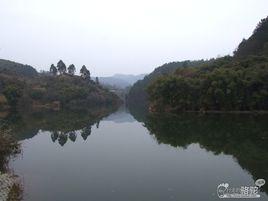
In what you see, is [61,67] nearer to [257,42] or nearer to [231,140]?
[257,42]

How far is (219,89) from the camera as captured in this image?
208 ft

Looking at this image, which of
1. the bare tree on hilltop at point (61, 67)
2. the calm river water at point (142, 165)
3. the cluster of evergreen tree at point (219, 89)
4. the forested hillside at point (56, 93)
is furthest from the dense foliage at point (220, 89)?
the bare tree on hilltop at point (61, 67)

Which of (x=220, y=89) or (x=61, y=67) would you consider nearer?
(x=220, y=89)

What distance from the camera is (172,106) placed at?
233 ft

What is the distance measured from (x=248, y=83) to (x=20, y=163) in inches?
1801

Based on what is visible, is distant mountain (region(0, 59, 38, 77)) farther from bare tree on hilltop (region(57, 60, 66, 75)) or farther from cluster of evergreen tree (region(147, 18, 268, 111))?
cluster of evergreen tree (region(147, 18, 268, 111))

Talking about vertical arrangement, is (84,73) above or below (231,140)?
above

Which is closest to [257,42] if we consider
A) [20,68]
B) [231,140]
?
[231,140]

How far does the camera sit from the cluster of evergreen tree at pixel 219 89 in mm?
63031

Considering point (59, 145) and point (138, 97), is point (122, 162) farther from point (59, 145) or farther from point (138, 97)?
point (138, 97)

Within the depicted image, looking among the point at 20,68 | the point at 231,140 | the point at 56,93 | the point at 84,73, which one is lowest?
the point at 231,140

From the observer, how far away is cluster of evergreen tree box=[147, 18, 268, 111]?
6303 centimetres

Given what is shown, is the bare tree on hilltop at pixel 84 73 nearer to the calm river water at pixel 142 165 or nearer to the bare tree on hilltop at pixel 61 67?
the bare tree on hilltop at pixel 61 67

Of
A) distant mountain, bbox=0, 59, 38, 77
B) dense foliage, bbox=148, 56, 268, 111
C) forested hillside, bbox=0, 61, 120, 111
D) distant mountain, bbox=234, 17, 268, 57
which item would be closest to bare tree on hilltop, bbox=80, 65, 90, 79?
forested hillside, bbox=0, 61, 120, 111
